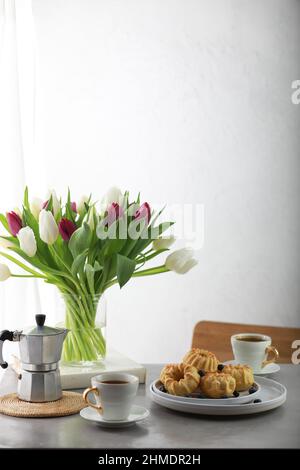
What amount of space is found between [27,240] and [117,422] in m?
0.42

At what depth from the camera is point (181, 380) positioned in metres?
1.26

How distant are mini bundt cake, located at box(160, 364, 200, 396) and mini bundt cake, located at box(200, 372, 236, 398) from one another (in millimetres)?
18

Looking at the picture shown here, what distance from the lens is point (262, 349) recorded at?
1561 millimetres

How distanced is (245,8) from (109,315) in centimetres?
133

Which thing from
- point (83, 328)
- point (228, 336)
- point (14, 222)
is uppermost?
point (14, 222)

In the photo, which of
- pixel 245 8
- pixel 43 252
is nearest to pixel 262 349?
pixel 43 252

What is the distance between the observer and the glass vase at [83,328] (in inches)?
57.4

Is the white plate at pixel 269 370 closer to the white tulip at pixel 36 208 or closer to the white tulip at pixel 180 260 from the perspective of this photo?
the white tulip at pixel 180 260

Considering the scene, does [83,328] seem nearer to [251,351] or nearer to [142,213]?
[142,213]

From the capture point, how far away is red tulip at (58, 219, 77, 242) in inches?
55.4

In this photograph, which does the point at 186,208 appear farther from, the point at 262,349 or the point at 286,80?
the point at 262,349

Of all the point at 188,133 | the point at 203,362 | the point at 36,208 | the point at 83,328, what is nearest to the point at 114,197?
the point at 36,208
